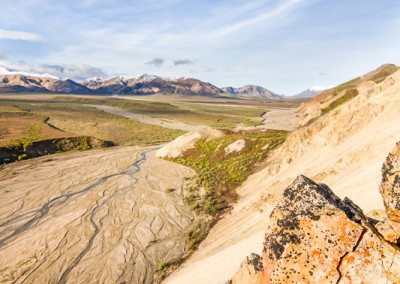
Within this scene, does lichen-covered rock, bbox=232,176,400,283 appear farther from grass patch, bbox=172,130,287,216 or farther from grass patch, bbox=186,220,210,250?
grass patch, bbox=172,130,287,216

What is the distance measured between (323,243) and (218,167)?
Answer: 43463mm

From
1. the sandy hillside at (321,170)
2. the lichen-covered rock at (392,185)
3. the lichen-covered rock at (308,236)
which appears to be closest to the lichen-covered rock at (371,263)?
the lichen-covered rock at (308,236)

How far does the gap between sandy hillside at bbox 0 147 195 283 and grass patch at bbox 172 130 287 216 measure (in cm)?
239

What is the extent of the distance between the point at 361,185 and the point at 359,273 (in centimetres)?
1413

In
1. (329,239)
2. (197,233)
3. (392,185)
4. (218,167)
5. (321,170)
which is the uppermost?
(392,185)

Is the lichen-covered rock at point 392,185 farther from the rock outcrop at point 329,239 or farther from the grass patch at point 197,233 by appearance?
the grass patch at point 197,233

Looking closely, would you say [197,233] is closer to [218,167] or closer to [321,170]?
[321,170]

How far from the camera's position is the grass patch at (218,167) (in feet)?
132

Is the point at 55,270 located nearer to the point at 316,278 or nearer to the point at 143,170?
the point at 316,278

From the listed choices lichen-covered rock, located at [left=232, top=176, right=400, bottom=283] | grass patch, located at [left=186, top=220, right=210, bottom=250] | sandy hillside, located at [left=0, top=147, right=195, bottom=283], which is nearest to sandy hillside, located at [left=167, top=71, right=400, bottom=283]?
grass patch, located at [left=186, top=220, right=210, bottom=250]

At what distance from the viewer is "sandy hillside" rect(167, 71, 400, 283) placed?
2170 cm

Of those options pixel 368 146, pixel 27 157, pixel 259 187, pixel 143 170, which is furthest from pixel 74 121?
pixel 368 146

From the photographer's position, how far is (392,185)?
10.3 m

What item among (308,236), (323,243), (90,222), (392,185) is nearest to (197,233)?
(90,222)
